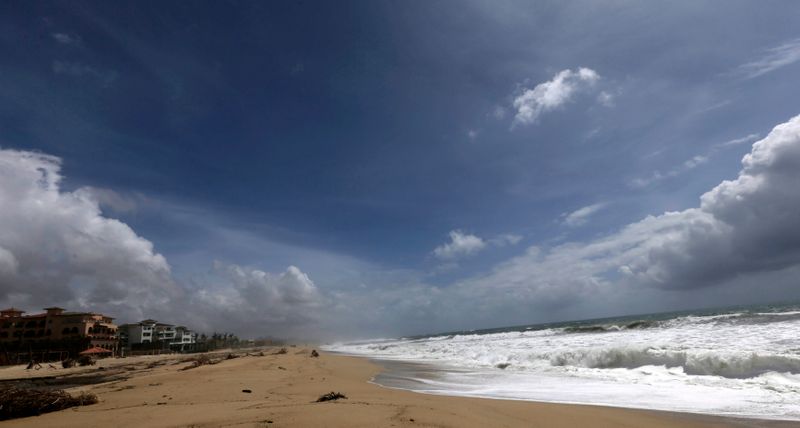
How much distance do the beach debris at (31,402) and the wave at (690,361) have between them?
Result: 16000 mm

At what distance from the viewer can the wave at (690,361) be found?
10.5 m

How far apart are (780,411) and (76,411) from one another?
12949mm

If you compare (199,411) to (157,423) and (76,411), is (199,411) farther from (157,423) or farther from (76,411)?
(76,411)

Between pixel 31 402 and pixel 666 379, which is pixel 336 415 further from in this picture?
pixel 666 379

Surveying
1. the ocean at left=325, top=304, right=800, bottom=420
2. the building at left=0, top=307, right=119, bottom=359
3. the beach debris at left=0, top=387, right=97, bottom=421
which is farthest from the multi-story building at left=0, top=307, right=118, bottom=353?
the ocean at left=325, top=304, right=800, bottom=420

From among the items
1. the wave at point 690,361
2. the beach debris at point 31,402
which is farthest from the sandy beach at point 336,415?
the wave at point 690,361

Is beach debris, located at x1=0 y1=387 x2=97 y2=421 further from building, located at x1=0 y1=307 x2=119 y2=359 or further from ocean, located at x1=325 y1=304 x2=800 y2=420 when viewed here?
building, located at x1=0 y1=307 x2=119 y2=359

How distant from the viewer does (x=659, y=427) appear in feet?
19.9

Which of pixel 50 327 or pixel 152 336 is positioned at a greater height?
pixel 50 327

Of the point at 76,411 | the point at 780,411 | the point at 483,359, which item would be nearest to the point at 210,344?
the point at 483,359

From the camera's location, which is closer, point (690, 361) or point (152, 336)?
point (690, 361)

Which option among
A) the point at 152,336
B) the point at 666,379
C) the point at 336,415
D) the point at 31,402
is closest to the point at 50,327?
the point at 152,336

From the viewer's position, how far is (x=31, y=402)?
24.3 feet

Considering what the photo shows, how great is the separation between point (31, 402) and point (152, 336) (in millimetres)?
94771
